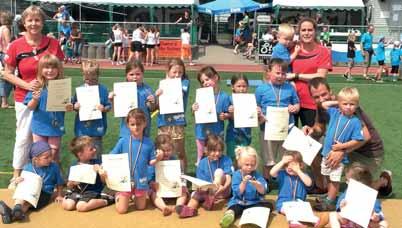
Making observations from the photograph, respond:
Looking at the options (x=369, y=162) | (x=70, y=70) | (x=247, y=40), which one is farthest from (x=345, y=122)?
(x=247, y=40)

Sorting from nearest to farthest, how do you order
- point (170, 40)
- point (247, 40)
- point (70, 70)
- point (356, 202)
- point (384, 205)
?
point (356, 202) < point (384, 205) < point (70, 70) < point (170, 40) < point (247, 40)

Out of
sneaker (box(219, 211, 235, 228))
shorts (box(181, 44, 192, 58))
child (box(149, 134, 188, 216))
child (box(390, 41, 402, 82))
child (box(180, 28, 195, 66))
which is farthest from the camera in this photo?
shorts (box(181, 44, 192, 58))

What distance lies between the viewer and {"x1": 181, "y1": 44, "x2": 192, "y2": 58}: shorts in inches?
854

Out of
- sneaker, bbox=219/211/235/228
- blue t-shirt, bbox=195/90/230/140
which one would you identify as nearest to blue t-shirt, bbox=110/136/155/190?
blue t-shirt, bbox=195/90/230/140

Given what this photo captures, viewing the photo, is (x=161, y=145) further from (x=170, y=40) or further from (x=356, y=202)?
(x=170, y=40)

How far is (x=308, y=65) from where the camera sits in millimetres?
5617

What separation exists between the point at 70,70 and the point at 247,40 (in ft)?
39.9

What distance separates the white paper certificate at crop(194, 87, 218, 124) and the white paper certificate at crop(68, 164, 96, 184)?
4.07 ft

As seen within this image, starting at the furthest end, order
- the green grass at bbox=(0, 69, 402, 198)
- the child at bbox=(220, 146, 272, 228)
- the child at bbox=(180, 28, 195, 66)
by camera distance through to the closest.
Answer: the child at bbox=(180, 28, 195, 66) → the green grass at bbox=(0, 69, 402, 198) → the child at bbox=(220, 146, 272, 228)

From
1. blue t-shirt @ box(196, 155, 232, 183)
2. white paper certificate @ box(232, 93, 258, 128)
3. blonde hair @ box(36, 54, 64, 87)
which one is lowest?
blue t-shirt @ box(196, 155, 232, 183)

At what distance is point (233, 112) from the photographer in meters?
5.55

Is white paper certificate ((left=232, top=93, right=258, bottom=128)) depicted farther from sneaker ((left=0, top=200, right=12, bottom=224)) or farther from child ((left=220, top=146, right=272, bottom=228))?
sneaker ((left=0, top=200, right=12, bottom=224))

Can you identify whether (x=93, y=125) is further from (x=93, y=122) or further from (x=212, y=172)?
(x=212, y=172)

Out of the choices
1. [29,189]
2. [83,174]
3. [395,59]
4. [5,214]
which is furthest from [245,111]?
[395,59]
